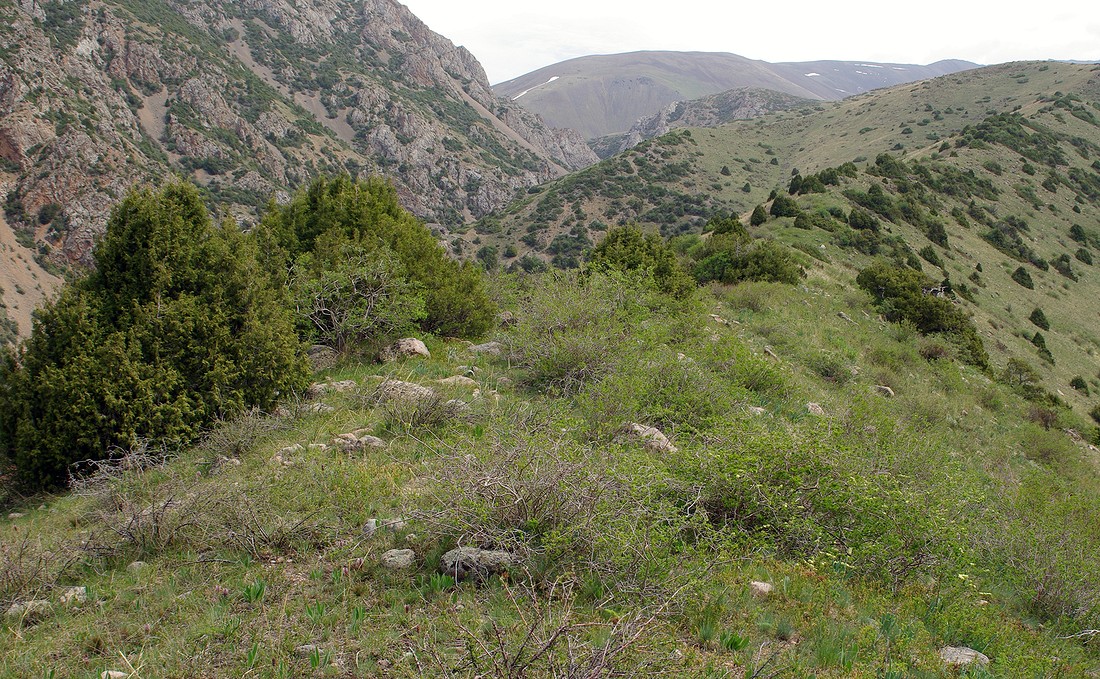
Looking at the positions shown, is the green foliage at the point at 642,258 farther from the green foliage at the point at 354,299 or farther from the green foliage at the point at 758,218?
the green foliage at the point at 758,218

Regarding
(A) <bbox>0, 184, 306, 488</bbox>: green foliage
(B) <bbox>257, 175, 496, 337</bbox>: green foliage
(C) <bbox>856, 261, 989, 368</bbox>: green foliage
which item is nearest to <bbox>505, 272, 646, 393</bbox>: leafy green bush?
(B) <bbox>257, 175, 496, 337</bbox>: green foliage

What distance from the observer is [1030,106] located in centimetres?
5453

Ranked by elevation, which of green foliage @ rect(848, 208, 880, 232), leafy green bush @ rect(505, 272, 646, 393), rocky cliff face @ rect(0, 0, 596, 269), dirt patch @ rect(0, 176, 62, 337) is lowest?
dirt patch @ rect(0, 176, 62, 337)

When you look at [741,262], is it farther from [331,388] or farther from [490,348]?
[331,388]

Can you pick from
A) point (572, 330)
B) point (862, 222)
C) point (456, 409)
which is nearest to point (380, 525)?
point (456, 409)

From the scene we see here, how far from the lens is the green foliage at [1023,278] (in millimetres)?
25594

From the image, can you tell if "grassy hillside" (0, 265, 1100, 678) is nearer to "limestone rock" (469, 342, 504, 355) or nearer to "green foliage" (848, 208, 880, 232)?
"limestone rock" (469, 342, 504, 355)

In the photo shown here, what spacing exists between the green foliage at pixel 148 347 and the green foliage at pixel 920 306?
16.2m

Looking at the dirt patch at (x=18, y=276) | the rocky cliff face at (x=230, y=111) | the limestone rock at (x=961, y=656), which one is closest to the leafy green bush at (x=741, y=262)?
the limestone rock at (x=961, y=656)

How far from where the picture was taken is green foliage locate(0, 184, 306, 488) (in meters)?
6.18

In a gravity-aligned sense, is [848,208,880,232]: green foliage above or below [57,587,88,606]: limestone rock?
above

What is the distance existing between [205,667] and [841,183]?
3393cm

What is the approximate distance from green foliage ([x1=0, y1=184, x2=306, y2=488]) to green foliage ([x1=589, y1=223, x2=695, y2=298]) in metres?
7.47

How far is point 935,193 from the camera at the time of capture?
106ft
